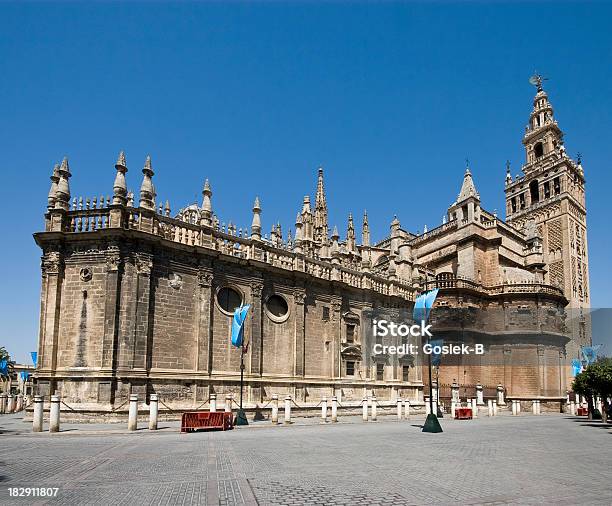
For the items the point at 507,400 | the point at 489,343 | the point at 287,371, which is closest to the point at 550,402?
the point at 507,400

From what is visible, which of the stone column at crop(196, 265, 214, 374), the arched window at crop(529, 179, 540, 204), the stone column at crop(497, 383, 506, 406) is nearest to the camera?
the stone column at crop(196, 265, 214, 374)

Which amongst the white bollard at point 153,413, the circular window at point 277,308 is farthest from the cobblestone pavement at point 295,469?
the circular window at point 277,308

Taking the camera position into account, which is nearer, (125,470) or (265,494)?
(265,494)

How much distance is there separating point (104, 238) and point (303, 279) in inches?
500

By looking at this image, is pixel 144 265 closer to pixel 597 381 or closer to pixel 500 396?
pixel 597 381

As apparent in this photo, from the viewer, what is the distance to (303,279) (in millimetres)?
33156

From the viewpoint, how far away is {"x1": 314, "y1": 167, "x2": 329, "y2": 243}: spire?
5633cm

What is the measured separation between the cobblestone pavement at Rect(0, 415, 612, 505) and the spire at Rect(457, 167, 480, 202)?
34.6m

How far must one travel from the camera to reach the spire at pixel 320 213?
2218 inches

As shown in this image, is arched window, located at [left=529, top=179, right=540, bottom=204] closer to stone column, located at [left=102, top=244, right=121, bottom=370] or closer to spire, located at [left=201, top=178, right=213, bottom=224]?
spire, located at [left=201, top=178, right=213, bottom=224]

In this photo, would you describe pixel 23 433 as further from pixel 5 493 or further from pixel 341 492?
pixel 341 492

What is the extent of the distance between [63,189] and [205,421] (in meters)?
13.3

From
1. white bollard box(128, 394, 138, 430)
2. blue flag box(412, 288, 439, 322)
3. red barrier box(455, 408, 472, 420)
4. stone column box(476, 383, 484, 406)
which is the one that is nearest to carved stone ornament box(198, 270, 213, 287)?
white bollard box(128, 394, 138, 430)

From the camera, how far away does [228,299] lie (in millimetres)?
29375
